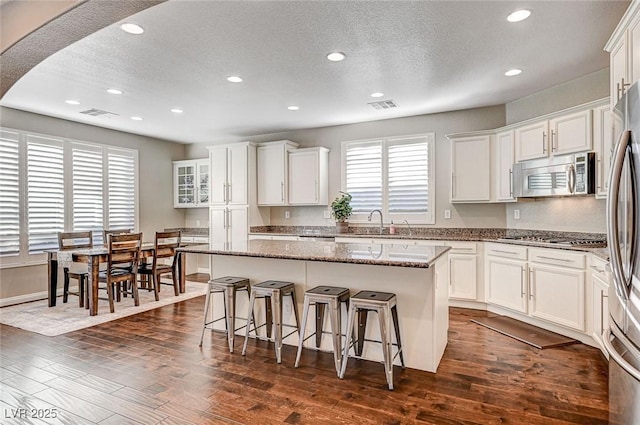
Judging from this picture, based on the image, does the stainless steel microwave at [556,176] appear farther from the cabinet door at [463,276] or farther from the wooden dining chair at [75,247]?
the wooden dining chair at [75,247]

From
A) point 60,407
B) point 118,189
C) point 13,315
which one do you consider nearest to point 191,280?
point 118,189

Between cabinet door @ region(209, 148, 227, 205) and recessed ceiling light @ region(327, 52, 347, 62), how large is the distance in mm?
3531

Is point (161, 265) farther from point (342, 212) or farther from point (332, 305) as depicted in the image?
point (332, 305)

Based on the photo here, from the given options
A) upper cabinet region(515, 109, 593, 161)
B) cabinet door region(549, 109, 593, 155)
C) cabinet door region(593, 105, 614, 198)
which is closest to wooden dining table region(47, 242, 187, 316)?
upper cabinet region(515, 109, 593, 161)

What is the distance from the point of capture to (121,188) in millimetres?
6453

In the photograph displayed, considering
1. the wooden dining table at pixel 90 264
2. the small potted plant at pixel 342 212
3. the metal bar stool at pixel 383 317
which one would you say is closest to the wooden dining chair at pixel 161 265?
the wooden dining table at pixel 90 264

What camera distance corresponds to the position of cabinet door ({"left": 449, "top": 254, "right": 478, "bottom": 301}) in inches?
181

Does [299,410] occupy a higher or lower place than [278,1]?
lower

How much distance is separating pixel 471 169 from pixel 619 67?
2.27 metres

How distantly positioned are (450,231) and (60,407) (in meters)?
4.66

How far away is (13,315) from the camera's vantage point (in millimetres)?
4387

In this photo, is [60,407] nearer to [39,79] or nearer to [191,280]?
[39,79]

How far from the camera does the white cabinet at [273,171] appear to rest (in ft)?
20.2

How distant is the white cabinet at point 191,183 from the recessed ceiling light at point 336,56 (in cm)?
446
